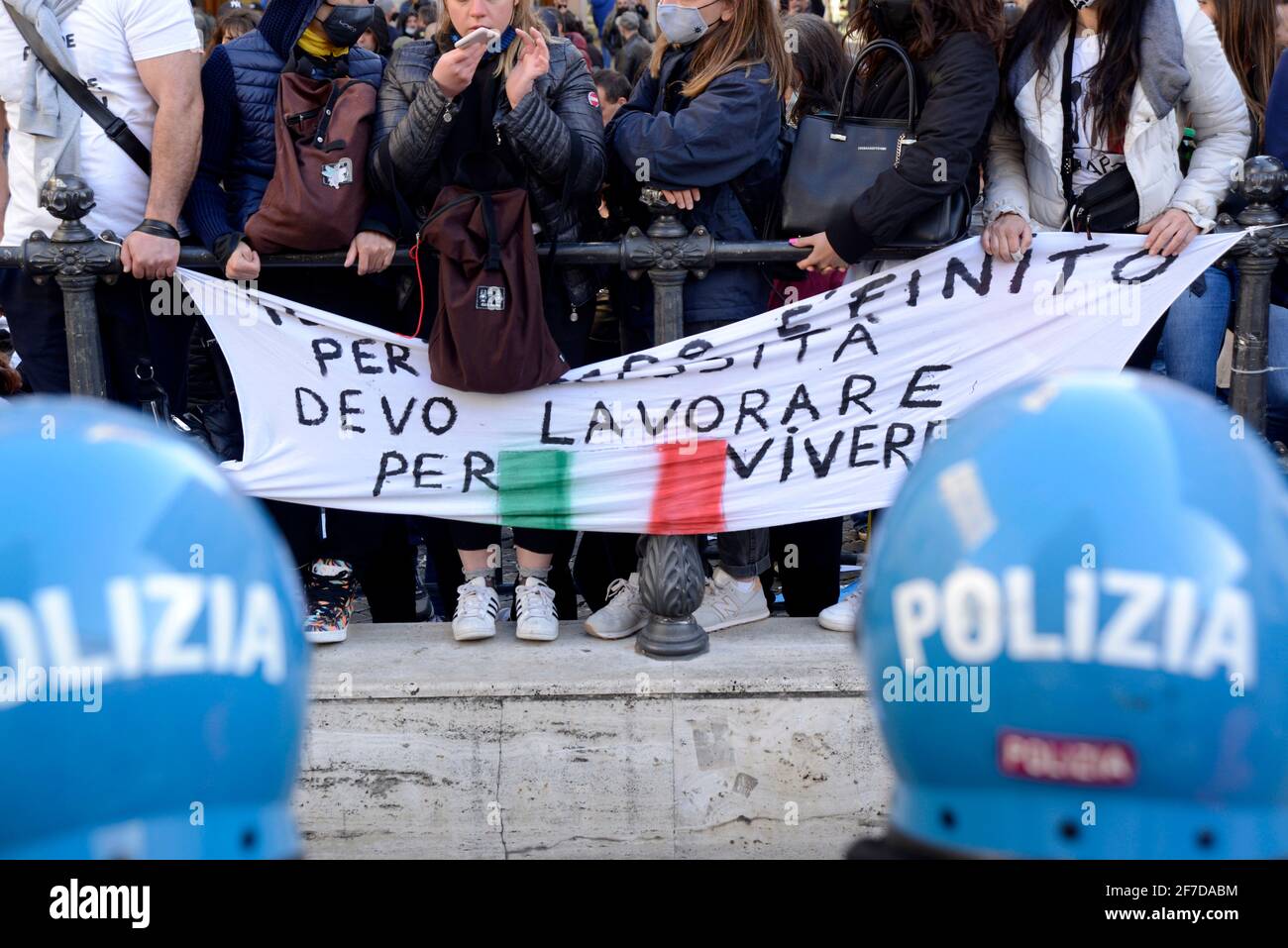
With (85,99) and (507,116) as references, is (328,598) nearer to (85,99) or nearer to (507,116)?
(507,116)

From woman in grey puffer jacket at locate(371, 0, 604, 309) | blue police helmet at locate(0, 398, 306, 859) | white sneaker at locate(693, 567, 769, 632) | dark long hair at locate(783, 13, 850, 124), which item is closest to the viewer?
blue police helmet at locate(0, 398, 306, 859)

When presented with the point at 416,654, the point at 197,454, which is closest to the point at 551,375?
the point at 416,654

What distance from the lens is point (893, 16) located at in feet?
13.4

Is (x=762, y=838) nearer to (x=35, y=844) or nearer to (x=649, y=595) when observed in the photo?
(x=649, y=595)

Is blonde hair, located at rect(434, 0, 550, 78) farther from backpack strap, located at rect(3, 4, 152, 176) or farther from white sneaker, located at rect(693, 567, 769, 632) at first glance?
white sneaker, located at rect(693, 567, 769, 632)

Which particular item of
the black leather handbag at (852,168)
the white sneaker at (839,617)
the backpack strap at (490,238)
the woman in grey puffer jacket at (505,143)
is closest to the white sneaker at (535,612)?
the woman in grey puffer jacket at (505,143)

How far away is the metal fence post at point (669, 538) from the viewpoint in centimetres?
407

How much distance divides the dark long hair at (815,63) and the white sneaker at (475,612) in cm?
186

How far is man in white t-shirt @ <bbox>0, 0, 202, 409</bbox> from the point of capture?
13.6ft

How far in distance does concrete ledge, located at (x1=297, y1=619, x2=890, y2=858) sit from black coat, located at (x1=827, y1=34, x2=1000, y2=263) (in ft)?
3.87

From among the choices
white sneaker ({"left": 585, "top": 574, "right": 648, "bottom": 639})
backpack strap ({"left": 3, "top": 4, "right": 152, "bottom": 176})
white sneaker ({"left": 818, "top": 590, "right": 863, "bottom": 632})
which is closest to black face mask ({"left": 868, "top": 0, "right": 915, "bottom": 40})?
white sneaker ({"left": 818, "top": 590, "right": 863, "bottom": 632})

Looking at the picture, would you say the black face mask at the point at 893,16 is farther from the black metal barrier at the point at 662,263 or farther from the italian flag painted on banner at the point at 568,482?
the italian flag painted on banner at the point at 568,482

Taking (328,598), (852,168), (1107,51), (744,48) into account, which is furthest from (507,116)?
(1107,51)

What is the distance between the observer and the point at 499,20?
3957mm
